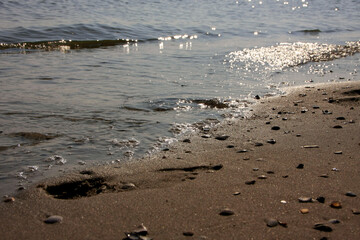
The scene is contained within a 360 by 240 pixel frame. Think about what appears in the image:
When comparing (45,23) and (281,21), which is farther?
(281,21)

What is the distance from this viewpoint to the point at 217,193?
342 cm

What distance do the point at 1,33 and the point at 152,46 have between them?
176 inches

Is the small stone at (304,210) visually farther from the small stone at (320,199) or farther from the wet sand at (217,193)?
the small stone at (320,199)

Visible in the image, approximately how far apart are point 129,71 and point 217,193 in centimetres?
538

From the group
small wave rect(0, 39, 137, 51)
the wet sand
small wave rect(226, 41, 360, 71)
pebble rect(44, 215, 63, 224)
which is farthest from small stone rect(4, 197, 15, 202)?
small wave rect(0, 39, 137, 51)

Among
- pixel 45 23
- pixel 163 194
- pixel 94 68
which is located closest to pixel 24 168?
pixel 163 194

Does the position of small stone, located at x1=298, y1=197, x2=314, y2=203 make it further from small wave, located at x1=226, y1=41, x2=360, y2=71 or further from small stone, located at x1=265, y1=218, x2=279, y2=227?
small wave, located at x1=226, y1=41, x2=360, y2=71

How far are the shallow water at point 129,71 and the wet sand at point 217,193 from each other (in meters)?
0.44

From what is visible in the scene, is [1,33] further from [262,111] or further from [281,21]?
[281,21]

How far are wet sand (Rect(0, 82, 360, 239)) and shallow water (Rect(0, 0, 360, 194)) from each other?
444 millimetres

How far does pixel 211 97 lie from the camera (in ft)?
21.8

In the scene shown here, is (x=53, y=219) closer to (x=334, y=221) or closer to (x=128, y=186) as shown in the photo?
(x=128, y=186)

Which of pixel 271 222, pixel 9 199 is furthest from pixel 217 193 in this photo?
pixel 9 199

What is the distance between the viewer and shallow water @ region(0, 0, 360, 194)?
4.66 m
